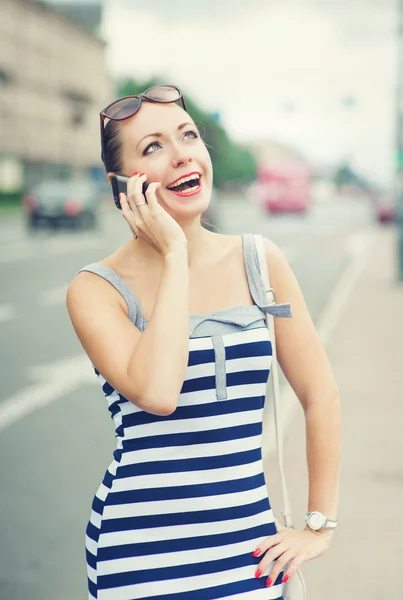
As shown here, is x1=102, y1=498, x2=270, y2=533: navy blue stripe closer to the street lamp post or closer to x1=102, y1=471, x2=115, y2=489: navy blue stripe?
x1=102, y1=471, x2=115, y2=489: navy blue stripe

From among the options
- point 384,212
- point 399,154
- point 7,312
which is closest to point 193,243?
point 7,312

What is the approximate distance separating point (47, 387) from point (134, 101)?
633 centimetres

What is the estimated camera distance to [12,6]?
52719mm

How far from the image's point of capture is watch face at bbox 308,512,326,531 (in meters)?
1.97

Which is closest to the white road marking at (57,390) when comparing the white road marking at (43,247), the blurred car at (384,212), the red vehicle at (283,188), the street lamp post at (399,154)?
the street lamp post at (399,154)

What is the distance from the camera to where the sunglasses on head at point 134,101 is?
6.32 feet

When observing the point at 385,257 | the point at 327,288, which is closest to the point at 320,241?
the point at 385,257

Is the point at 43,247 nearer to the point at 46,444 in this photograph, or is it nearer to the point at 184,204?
the point at 46,444

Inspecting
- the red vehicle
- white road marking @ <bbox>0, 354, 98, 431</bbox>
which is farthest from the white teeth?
the red vehicle

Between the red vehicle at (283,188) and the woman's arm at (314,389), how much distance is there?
48471 millimetres

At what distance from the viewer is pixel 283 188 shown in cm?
5119

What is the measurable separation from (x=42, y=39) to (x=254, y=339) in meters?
56.6

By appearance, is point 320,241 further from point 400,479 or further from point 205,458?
point 205,458

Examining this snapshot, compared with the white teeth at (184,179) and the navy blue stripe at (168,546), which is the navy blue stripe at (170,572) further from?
the white teeth at (184,179)
